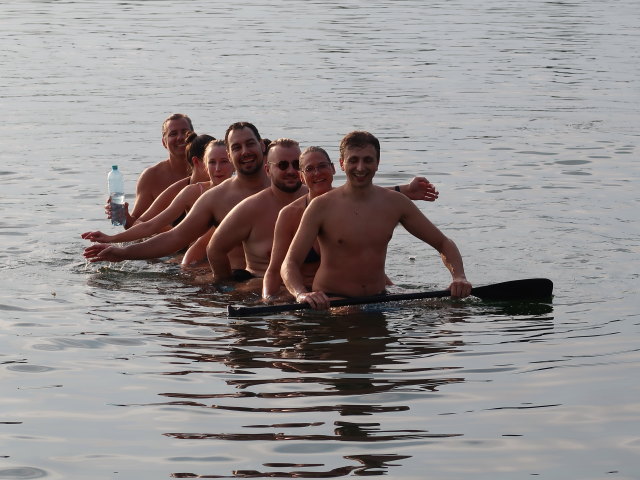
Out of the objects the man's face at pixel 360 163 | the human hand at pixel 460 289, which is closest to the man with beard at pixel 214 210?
the man's face at pixel 360 163

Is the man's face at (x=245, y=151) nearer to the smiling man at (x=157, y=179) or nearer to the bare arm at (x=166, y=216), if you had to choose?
the bare arm at (x=166, y=216)

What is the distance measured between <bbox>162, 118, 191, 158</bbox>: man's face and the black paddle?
12.9 feet

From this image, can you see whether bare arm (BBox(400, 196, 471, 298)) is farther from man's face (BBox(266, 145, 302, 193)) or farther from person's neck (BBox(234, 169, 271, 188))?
person's neck (BBox(234, 169, 271, 188))

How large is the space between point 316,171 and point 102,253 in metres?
2.33

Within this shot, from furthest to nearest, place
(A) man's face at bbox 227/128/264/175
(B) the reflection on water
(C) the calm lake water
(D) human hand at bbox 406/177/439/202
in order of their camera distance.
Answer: (A) man's face at bbox 227/128/264/175
(D) human hand at bbox 406/177/439/202
(B) the reflection on water
(C) the calm lake water

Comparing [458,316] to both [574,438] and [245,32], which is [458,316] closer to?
[574,438]

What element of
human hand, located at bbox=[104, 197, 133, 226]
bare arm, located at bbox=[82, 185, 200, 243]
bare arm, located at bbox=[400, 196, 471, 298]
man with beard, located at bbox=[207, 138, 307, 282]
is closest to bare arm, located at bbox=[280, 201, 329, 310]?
bare arm, located at bbox=[400, 196, 471, 298]

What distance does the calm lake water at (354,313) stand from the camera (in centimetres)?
732

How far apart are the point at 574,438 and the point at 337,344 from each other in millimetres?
2510

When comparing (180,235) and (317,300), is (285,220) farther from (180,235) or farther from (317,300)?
(180,235)

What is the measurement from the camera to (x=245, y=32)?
3619cm

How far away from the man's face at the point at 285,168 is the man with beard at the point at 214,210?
541 mm

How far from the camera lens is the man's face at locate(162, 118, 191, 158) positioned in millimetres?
14008

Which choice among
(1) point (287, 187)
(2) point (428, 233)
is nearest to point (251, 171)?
(1) point (287, 187)
